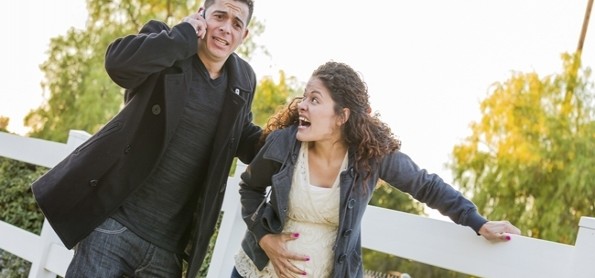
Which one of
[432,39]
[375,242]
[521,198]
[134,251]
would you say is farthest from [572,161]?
[134,251]

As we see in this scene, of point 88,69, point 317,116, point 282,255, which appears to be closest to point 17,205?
point 282,255

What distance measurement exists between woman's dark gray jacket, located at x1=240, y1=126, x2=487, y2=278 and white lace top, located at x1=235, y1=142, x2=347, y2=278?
4 cm

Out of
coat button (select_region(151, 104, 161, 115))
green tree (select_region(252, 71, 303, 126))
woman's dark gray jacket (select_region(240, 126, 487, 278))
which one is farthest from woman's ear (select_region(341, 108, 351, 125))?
green tree (select_region(252, 71, 303, 126))

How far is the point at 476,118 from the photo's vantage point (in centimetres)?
939

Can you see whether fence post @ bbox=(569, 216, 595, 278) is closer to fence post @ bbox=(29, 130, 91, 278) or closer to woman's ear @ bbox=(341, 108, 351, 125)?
woman's ear @ bbox=(341, 108, 351, 125)

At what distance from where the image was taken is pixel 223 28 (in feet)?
8.54

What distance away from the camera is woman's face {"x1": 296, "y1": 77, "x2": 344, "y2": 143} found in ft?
8.04

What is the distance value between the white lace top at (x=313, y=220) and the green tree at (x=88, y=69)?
10193 mm

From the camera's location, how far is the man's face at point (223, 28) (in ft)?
8.58

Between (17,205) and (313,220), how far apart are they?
395 cm

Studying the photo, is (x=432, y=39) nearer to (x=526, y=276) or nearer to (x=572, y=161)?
(x=572, y=161)

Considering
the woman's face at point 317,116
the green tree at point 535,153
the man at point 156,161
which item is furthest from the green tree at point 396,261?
the woman's face at point 317,116

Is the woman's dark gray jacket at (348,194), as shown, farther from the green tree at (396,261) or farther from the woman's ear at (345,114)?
the green tree at (396,261)

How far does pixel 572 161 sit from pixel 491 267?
692 centimetres
